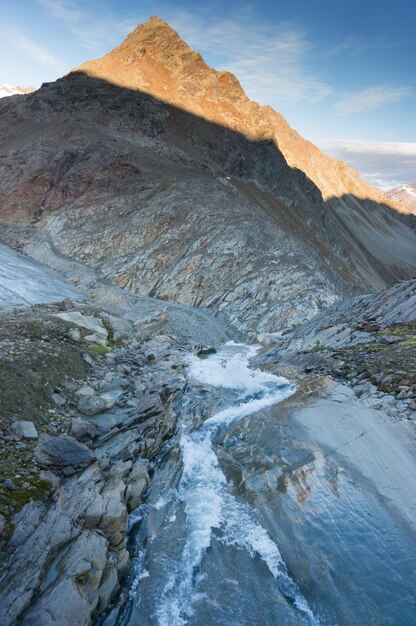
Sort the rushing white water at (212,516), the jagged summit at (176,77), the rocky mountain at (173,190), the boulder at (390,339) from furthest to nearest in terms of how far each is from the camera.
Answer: the jagged summit at (176,77), the rocky mountain at (173,190), the boulder at (390,339), the rushing white water at (212,516)

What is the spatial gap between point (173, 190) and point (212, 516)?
5091cm

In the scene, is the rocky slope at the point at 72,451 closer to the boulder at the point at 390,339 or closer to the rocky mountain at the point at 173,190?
the boulder at the point at 390,339

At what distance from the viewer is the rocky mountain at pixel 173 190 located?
139 feet

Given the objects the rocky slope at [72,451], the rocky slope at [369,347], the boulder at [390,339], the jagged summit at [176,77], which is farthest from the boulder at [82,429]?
the jagged summit at [176,77]

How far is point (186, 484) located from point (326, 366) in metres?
8.66

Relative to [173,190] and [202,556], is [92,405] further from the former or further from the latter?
[173,190]

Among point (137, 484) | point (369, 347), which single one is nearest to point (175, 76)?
point (369, 347)

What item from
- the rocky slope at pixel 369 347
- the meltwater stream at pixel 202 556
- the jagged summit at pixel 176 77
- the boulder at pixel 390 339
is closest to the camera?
the meltwater stream at pixel 202 556

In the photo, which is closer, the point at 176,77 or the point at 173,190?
the point at 173,190

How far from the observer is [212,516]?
1071 centimetres

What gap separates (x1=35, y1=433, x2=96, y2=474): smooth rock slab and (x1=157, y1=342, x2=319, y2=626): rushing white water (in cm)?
300

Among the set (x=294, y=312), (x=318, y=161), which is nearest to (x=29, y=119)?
(x=294, y=312)

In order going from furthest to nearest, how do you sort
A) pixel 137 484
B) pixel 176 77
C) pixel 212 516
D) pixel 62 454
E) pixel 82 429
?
pixel 176 77 → pixel 82 429 → pixel 137 484 → pixel 62 454 → pixel 212 516

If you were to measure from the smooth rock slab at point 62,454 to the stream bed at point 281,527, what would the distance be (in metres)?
2.13
